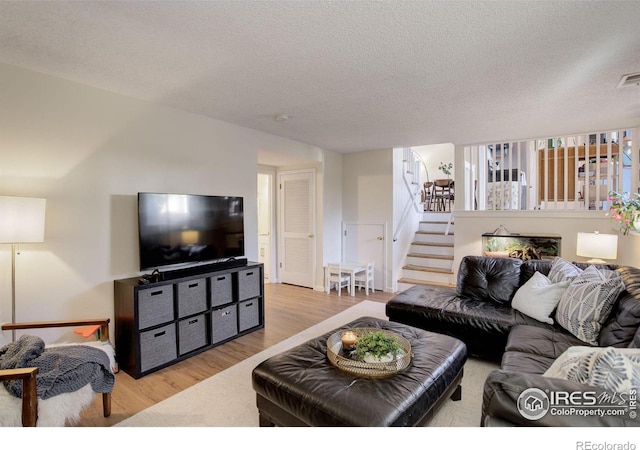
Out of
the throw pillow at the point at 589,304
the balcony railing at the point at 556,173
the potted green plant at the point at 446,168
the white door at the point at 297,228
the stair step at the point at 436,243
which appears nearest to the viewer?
the throw pillow at the point at 589,304

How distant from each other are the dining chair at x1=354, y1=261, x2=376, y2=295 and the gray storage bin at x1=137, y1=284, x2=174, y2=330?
325cm

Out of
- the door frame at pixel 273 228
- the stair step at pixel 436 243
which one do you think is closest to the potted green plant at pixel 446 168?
the stair step at pixel 436 243

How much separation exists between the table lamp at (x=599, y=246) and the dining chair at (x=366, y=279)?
2.84 m

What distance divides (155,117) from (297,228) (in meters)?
3.11

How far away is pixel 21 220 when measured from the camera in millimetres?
2143

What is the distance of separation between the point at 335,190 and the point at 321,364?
4.17 m

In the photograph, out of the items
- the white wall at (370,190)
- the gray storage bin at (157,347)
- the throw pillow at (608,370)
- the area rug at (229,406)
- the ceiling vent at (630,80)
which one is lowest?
the area rug at (229,406)

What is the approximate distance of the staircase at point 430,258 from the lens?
18.2 ft

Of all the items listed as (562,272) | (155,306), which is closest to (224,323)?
(155,306)

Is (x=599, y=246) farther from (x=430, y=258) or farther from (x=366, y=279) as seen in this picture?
(x=366, y=279)

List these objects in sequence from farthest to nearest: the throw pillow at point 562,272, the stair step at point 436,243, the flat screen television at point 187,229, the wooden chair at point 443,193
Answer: the wooden chair at point 443,193, the stair step at point 436,243, the flat screen television at point 187,229, the throw pillow at point 562,272

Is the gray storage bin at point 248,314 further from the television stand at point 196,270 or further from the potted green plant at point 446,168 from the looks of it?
the potted green plant at point 446,168
